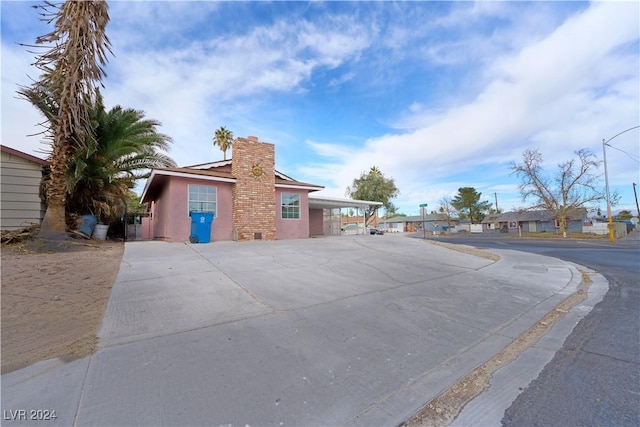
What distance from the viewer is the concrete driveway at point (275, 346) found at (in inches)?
93.0

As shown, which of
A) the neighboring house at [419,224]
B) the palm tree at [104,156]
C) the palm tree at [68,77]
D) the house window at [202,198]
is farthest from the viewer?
the neighboring house at [419,224]

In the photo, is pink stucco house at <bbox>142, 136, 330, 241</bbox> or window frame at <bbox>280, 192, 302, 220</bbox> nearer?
pink stucco house at <bbox>142, 136, 330, 241</bbox>

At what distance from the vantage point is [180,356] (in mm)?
3086

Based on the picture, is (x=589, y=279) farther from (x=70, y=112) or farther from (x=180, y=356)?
(x=70, y=112)

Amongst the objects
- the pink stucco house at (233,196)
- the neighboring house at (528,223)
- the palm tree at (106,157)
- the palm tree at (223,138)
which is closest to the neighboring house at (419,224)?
the neighboring house at (528,223)

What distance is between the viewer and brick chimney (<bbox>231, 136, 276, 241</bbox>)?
1323cm

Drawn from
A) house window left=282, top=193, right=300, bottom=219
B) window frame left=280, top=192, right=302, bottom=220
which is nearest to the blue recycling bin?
window frame left=280, top=192, right=302, bottom=220

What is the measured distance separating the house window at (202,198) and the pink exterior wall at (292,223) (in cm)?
329

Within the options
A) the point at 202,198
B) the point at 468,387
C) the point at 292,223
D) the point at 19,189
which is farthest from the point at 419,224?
the point at 468,387

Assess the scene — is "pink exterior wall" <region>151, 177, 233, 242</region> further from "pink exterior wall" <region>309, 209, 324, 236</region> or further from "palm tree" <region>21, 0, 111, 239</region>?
"pink exterior wall" <region>309, 209, 324, 236</region>

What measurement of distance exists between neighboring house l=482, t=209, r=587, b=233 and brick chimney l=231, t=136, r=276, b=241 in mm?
45996

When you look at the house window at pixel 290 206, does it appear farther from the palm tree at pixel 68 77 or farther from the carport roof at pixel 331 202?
the palm tree at pixel 68 77

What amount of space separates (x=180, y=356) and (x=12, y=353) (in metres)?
1.73

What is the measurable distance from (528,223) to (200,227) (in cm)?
5804
